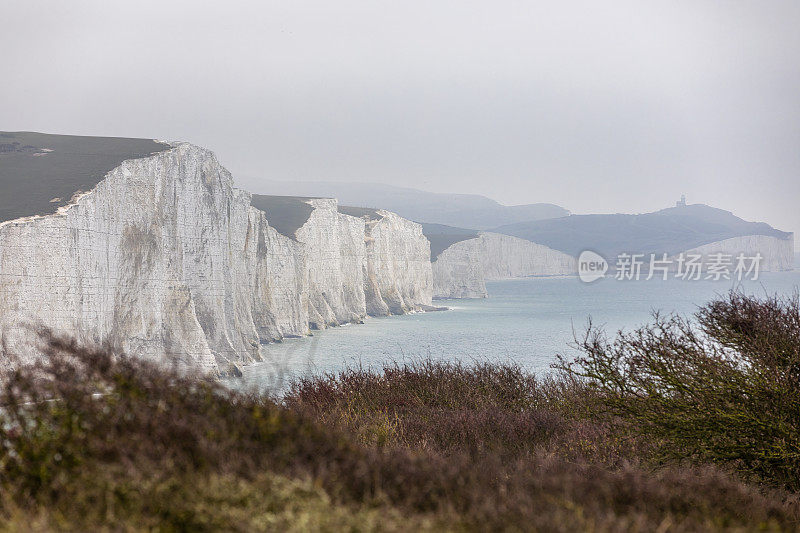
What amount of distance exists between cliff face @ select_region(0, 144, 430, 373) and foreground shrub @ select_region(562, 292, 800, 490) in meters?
17.4

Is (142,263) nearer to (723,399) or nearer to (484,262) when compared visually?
(723,399)

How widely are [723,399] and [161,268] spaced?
3935 centimetres

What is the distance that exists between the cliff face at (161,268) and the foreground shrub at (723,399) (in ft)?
57.0

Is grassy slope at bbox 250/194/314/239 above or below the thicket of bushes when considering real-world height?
above

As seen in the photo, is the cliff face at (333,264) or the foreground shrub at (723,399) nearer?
the foreground shrub at (723,399)

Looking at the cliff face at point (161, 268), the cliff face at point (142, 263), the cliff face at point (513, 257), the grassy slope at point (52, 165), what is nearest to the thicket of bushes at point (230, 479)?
the cliff face at point (161, 268)

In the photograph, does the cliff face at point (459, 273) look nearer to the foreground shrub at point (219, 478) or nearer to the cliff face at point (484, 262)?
the cliff face at point (484, 262)

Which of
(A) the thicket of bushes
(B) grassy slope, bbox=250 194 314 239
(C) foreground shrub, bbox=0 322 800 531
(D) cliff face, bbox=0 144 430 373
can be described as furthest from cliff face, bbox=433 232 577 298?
(C) foreground shrub, bbox=0 322 800 531

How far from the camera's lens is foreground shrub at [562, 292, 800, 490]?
26.7 ft

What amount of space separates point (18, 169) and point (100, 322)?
19.4 m

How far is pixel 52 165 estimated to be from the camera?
162 ft

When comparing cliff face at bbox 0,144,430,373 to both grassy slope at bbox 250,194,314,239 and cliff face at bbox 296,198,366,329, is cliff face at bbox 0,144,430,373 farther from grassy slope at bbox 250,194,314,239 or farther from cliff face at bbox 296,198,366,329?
grassy slope at bbox 250,194,314,239

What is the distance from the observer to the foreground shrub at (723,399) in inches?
321

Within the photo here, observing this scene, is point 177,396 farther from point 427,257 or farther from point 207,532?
point 427,257
